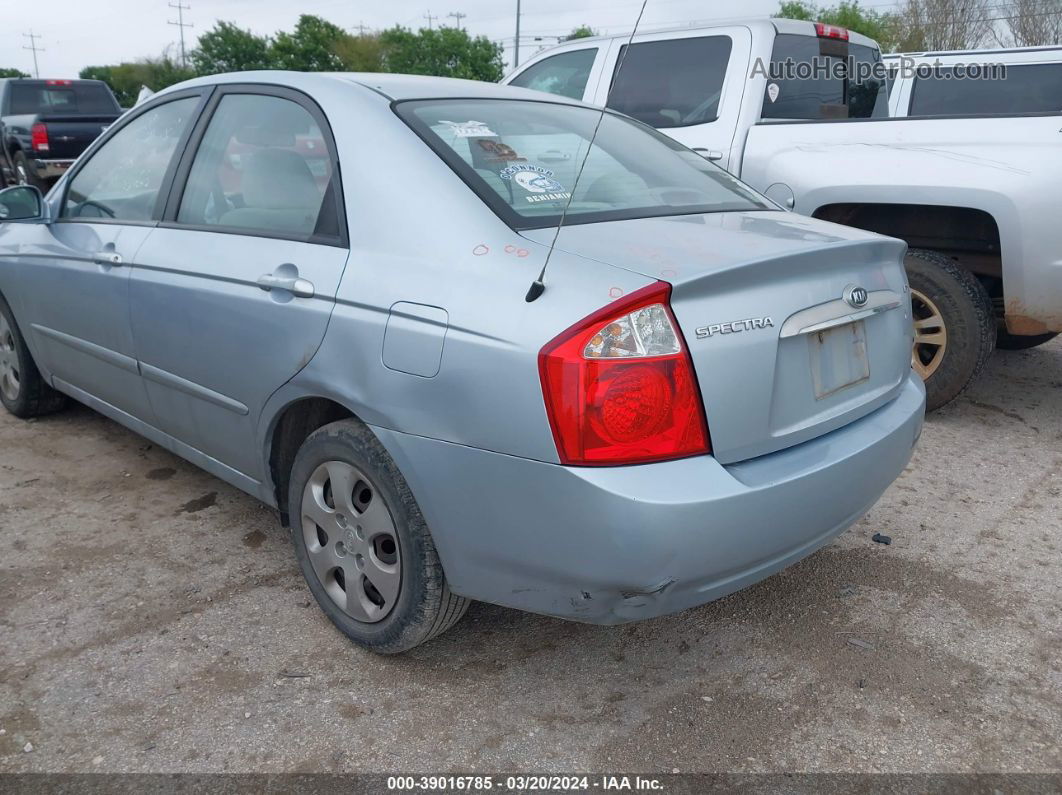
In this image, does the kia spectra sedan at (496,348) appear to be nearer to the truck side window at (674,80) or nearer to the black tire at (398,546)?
the black tire at (398,546)

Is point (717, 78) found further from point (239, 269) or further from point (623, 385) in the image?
point (623, 385)

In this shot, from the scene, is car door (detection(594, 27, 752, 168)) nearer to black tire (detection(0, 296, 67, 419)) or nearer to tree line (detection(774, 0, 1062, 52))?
black tire (detection(0, 296, 67, 419))

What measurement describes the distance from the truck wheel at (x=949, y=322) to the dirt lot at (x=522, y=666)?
103 cm

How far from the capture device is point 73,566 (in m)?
3.06

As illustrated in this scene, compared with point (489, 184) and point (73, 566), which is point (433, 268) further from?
point (73, 566)

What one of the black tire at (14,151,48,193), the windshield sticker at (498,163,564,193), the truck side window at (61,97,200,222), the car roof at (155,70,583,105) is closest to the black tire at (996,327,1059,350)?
the car roof at (155,70,583,105)

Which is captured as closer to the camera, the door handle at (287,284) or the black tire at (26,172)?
the door handle at (287,284)

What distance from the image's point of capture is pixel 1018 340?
5.66 metres

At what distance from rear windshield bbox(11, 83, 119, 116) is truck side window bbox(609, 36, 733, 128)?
1141cm

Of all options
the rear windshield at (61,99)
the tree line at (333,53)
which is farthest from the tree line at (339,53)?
the rear windshield at (61,99)

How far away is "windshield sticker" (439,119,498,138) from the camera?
102 inches

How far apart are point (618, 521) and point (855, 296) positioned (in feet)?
3.19

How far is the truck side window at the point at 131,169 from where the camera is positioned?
331cm

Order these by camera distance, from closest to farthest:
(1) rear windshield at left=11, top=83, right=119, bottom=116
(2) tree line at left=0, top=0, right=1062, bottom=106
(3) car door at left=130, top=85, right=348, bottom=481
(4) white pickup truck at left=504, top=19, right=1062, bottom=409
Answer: (3) car door at left=130, top=85, right=348, bottom=481 < (4) white pickup truck at left=504, top=19, right=1062, bottom=409 < (1) rear windshield at left=11, top=83, right=119, bottom=116 < (2) tree line at left=0, top=0, right=1062, bottom=106
